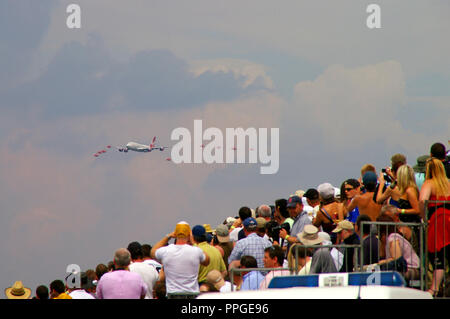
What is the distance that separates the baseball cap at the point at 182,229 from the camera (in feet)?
48.2

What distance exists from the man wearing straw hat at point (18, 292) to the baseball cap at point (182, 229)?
4905 mm

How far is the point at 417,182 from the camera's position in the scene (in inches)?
602

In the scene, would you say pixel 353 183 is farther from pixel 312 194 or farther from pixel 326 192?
pixel 312 194

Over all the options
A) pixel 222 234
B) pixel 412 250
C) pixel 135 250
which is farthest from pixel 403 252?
pixel 222 234

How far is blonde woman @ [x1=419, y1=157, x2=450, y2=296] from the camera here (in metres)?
13.2

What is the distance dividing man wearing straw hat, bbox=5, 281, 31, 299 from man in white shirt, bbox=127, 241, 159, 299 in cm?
354

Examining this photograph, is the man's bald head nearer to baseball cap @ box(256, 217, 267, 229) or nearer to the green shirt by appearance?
the green shirt

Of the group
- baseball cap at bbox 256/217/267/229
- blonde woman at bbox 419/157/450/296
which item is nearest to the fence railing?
blonde woman at bbox 419/157/450/296

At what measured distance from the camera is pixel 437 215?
13.3m

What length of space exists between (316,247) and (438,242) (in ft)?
5.83

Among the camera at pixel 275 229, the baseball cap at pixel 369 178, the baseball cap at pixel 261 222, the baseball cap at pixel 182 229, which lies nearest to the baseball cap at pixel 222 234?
the baseball cap at pixel 261 222

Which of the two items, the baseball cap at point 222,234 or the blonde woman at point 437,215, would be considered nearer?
the blonde woman at point 437,215

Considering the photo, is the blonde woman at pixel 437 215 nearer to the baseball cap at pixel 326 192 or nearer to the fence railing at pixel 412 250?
the fence railing at pixel 412 250
